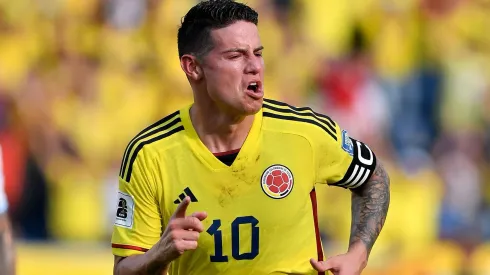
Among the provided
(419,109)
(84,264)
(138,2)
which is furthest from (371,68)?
(84,264)

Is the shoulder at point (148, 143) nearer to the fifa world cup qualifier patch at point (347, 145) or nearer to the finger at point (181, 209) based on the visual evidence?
the finger at point (181, 209)

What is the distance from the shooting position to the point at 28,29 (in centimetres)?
1125

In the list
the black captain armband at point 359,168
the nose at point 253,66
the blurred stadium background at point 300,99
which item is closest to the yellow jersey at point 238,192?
the black captain armband at point 359,168

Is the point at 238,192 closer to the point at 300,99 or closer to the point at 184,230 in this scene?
the point at 184,230

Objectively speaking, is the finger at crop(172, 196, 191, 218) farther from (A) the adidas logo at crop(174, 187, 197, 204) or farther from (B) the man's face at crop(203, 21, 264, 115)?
(B) the man's face at crop(203, 21, 264, 115)

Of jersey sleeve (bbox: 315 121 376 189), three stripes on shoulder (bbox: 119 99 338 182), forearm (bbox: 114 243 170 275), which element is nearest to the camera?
forearm (bbox: 114 243 170 275)

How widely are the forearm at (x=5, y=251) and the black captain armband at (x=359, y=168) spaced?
1.71 metres

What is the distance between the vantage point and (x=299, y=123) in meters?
5.16

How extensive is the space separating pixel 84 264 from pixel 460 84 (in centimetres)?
446

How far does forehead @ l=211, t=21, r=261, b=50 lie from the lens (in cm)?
500

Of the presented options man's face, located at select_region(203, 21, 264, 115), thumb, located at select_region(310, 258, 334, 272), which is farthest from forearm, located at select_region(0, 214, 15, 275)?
thumb, located at select_region(310, 258, 334, 272)

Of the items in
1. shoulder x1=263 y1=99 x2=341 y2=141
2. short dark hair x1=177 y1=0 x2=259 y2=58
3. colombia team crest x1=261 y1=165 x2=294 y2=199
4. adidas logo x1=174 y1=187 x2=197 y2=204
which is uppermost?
short dark hair x1=177 y1=0 x2=259 y2=58

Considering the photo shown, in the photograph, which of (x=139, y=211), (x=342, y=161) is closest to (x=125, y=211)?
(x=139, y=211)

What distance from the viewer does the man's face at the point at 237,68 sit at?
4.97 meters
